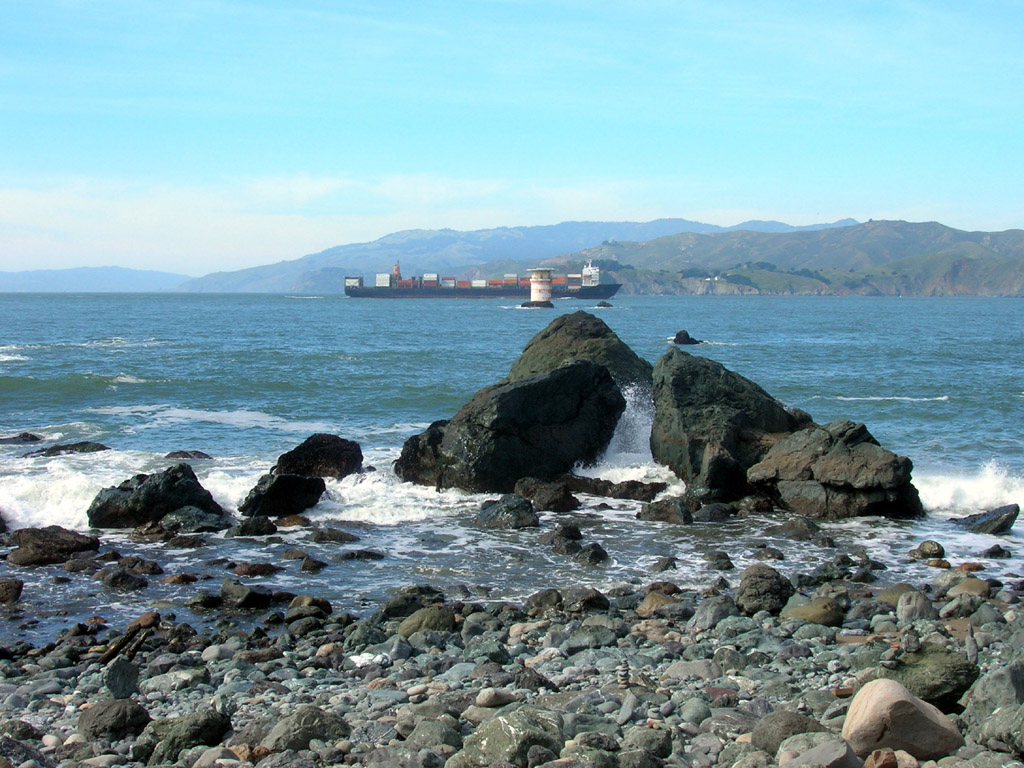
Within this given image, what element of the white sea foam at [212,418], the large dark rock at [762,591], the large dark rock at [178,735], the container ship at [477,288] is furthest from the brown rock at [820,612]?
the container ship at [477,288]

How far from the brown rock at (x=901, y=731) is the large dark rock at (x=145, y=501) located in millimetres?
11353

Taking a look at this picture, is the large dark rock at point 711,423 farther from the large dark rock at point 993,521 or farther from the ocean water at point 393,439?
the large dark rock at point 993,521

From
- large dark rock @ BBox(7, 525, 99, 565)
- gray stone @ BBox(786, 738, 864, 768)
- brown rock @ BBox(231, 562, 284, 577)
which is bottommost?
brown rock @ BBox(231, 562, 284, 577)

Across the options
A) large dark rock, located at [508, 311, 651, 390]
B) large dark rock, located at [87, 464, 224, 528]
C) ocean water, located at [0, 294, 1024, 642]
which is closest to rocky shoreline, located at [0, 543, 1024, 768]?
ocean water, located at [0, 294, 1024, 642]

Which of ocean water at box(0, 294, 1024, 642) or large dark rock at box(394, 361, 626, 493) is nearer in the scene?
ocean water at box(0, 294, 1024, 642)

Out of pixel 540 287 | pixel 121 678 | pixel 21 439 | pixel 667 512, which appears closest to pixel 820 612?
pixel 667 512

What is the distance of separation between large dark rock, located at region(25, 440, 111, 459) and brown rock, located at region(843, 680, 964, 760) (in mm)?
17863

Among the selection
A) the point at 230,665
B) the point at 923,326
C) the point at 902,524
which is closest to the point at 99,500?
the point at 230,665

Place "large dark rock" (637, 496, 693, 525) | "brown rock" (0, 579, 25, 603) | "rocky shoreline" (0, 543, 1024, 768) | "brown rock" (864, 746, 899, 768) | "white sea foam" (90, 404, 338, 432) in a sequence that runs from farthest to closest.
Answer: "white sea foam" (90, 404, 338, 432) < "large dark rock" (637, 496, 693, 525) < "brown rock" (0, 579, 25, 603) < "rocky shoreline" (0, 543, 1024, 768) < "brown rock" (864, 746, 899, 768)

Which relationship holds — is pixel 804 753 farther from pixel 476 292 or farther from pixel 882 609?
pixel 476 292

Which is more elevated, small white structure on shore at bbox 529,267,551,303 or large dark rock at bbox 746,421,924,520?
small white structure on shore at bbox 529,267,551,303

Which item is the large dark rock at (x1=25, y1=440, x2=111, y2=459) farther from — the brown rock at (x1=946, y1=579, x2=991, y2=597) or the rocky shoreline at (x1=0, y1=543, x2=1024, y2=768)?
the brown rock at (x1=946, y1=579, x2=991, y2=597)

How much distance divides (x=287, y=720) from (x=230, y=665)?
206 centimetres

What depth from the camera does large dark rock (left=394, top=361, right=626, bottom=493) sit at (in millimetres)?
17078
